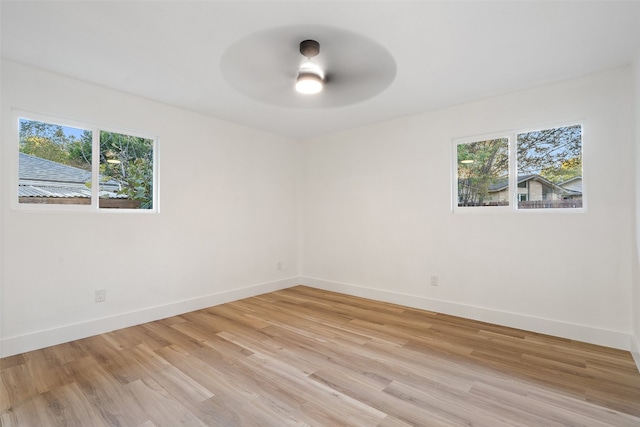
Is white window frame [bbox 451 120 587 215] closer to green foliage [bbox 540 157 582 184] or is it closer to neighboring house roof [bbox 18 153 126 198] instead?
green foliage [bbox 540 157 582 184]

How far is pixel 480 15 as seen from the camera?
79.6 inches

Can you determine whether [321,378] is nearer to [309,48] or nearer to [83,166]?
[309,48]

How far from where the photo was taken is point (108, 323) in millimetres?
3113

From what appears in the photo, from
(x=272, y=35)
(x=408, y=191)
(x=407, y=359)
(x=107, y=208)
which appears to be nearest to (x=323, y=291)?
(x=408, y=191)

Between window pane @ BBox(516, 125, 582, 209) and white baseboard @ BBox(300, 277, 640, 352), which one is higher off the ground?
window pane @ BBox(516, 125, 582, 209)

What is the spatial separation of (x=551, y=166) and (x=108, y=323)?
4.81 metres

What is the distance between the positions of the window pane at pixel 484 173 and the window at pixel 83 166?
369 cm

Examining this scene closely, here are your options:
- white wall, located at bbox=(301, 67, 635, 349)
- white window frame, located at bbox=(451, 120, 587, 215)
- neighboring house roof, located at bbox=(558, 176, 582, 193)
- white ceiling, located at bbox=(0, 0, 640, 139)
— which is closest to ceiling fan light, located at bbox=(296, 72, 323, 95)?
white ceiling, located at bbox=(0, 0, 640, 139)

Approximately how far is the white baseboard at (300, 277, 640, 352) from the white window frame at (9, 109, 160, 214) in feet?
9.94

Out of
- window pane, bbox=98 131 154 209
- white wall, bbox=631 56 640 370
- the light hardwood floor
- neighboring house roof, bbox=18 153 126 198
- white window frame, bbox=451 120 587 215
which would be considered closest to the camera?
the light hardwood floor

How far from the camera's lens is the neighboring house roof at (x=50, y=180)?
8.97ft

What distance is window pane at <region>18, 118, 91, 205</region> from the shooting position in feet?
9.01

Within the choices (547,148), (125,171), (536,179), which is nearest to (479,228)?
(536,179)

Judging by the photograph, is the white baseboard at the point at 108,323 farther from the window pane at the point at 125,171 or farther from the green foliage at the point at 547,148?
the green foliage at the point at 547,148
